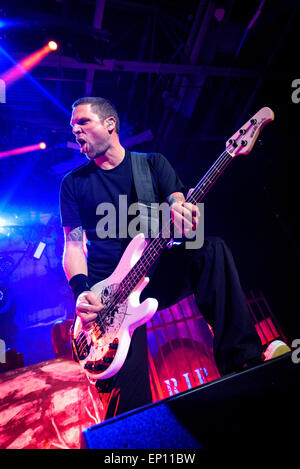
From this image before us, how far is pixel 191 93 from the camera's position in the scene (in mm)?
4977

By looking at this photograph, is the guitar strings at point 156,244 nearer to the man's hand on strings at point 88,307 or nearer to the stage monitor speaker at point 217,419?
the man's hand on strings at point 88,307

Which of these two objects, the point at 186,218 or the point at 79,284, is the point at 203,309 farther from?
the point at 79,284

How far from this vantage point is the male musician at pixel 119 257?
139 centimetres

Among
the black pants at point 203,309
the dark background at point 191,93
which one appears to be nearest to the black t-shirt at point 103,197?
the black pants at point 203,309

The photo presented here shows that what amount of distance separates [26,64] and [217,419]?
19.0ft

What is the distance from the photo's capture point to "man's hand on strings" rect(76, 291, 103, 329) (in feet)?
6.05

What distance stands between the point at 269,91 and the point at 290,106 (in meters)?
0.60

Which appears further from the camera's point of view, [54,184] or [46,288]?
[46,288]

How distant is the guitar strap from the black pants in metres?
0.46

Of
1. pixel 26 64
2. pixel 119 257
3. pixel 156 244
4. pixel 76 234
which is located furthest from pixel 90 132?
pixel 26 64

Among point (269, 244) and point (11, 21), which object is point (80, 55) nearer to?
point (11, 21)

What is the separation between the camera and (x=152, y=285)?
187 cm

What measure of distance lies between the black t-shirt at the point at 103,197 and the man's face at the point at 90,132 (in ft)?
0.68

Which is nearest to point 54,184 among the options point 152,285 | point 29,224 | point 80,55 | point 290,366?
point 29,224
